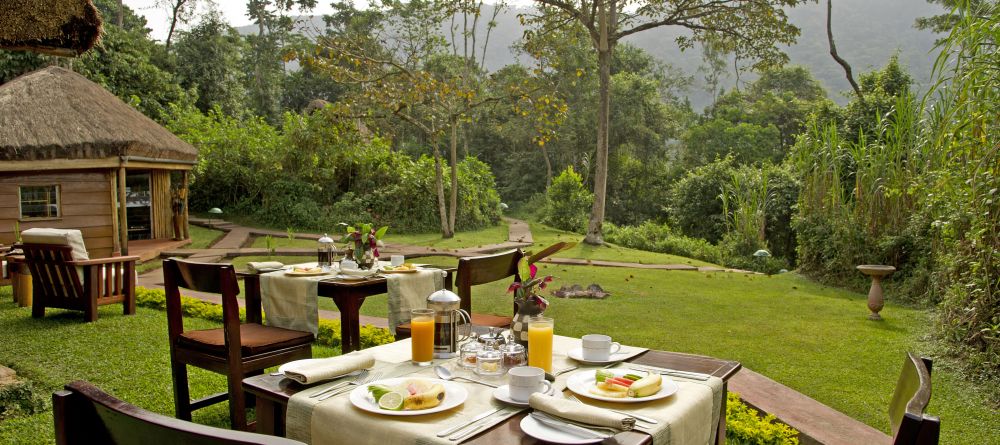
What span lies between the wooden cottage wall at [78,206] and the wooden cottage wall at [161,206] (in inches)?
91.6

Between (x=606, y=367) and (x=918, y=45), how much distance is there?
105 m

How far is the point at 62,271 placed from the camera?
5.89 metres

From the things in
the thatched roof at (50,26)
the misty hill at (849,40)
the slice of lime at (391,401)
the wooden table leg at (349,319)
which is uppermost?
the misty hill at (849,40)

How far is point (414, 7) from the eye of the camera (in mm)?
21281

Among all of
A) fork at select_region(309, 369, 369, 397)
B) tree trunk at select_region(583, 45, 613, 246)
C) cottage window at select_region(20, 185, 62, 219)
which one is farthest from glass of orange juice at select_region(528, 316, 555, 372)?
tree trunk at select_region(583, 45, 613, 246)

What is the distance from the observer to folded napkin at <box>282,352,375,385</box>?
180cm

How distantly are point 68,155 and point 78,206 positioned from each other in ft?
3.60

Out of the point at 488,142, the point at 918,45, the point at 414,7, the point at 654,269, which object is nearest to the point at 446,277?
the point at 654,269

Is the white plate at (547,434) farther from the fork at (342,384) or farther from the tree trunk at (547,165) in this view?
the tree trunk at (547,165)

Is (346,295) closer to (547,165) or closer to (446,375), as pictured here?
(446,375)

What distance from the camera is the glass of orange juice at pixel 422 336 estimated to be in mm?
2090

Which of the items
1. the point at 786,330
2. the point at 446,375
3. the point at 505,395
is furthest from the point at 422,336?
the point at 786,330

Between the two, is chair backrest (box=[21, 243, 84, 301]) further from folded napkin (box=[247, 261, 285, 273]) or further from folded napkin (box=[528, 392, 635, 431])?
folded napkin (box=[528, 392, 635, 431])

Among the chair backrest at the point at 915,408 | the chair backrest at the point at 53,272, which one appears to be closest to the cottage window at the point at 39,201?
the chair backrest at the point at 53,272
